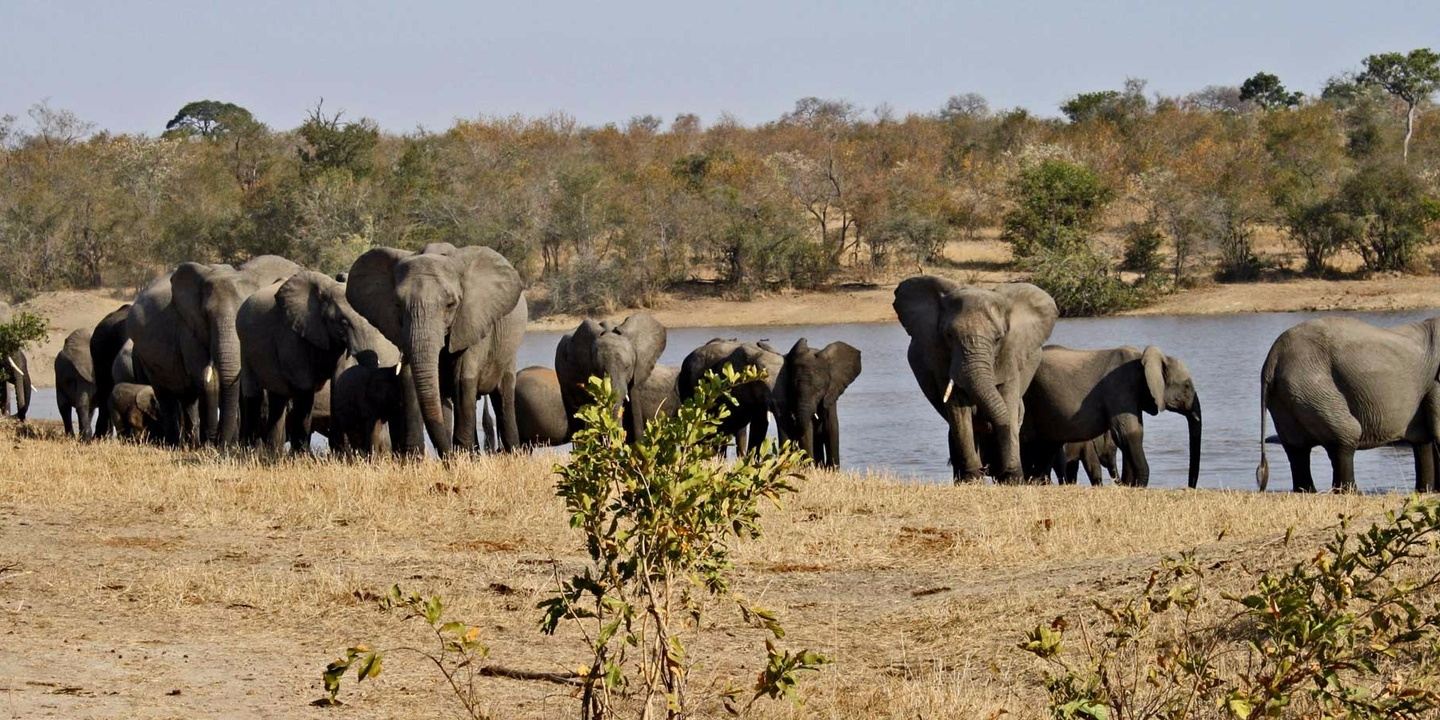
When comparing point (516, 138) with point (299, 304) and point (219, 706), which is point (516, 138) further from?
point (219, 706)

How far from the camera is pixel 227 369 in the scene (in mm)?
19172

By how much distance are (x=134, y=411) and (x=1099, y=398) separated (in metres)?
10.9

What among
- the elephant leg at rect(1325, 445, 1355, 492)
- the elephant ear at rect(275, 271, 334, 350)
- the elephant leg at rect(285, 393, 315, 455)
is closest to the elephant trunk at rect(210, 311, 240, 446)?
the elephant leg at rect(285, 393, 315, 455)

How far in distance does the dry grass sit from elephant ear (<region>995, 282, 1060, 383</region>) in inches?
110

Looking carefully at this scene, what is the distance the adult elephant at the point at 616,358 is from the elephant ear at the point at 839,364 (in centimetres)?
174

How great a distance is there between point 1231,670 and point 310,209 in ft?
158

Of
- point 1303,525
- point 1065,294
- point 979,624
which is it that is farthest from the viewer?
point 1065,294

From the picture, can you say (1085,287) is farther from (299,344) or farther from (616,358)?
(299,344)

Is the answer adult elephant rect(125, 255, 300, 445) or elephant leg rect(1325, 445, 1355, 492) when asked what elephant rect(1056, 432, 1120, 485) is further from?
adult elephant rect(125, 255, 300, 445)

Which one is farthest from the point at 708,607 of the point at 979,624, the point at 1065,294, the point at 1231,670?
the point at 1065,294

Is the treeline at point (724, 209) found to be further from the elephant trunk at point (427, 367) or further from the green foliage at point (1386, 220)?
the elephant trunk at point (427, 367)

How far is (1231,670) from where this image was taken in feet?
24.2

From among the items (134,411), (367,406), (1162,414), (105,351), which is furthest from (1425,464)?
(105,351)

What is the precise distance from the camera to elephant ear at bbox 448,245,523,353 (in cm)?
1645
